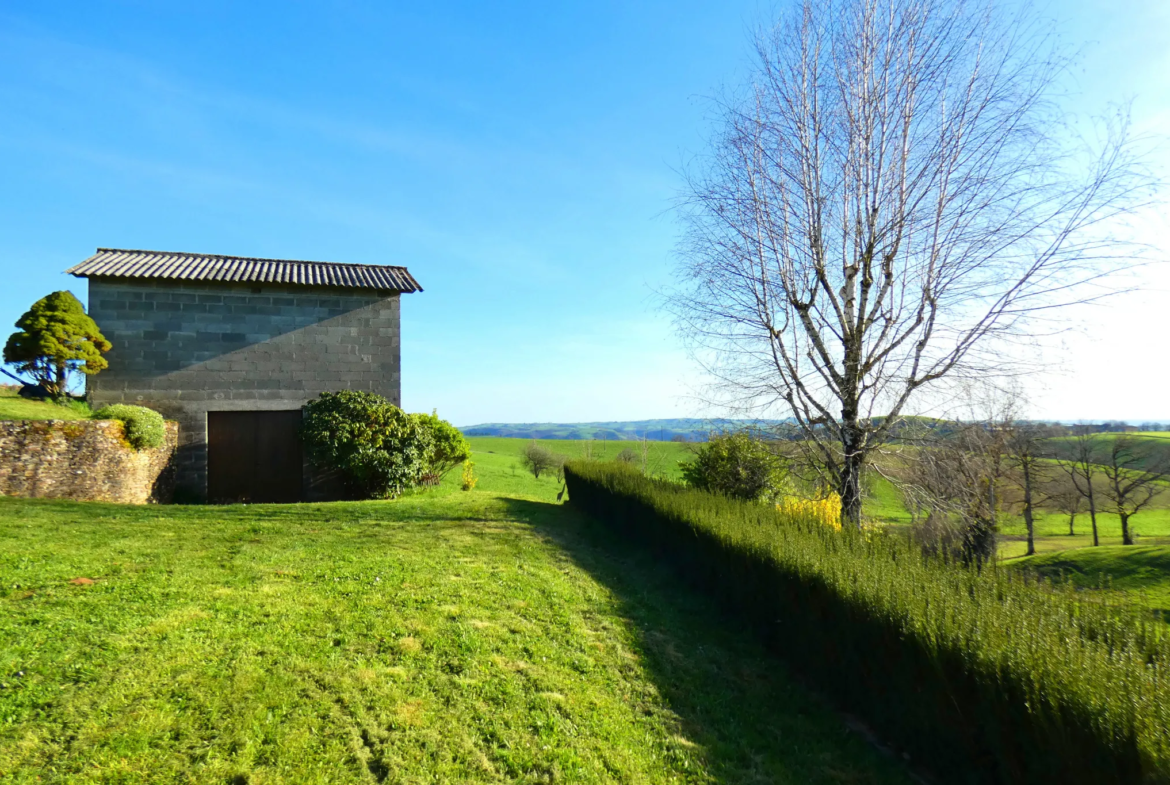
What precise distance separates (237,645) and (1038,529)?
50.6m

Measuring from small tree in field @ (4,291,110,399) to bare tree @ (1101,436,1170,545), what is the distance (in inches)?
1654

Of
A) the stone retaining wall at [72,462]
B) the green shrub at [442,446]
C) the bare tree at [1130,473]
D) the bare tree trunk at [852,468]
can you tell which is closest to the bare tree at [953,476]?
the bare tree trunk at [852,468]

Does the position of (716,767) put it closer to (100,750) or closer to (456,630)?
(456,630)

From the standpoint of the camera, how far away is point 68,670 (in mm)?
3750

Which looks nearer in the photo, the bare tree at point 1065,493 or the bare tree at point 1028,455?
the bare tree at point 1028,455

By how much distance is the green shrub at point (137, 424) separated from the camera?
37.0 ft

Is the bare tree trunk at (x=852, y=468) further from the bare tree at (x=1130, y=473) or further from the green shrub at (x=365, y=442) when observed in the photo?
the bare tree at (x=1130, y=473)

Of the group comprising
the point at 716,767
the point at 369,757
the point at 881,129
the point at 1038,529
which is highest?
the point at 881,129

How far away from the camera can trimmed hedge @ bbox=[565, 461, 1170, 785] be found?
Answer: 2568mm

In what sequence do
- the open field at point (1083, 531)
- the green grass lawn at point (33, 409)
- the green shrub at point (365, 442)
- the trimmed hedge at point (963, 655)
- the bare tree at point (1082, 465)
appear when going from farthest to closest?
the open field at point (1083, 531)
the bare tree at point (1082, 465)
the green shrub at point (365, 442)
the green grass lawn at point (33, 409)
the trimmed hedge at point (963, 655)

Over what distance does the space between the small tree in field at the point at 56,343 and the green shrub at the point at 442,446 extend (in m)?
7.13

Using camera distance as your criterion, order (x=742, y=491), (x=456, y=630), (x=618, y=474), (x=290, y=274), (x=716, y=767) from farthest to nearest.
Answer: (x=290, y=274) < (x=742, y=491) < (x=618, y=474) < (x=456, y=630) < (x=716, y=767)

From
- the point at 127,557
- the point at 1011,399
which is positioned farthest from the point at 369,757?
the point at 1011,399

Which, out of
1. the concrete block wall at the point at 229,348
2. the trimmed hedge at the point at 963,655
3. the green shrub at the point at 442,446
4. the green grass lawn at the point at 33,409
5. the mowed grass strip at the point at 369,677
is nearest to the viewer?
the trimmed hedge at the point at 963,655
